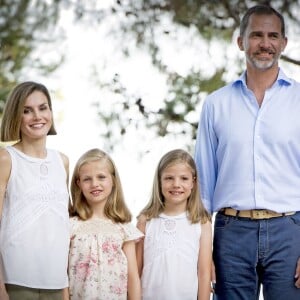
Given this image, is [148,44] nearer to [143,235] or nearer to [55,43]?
[55,43]

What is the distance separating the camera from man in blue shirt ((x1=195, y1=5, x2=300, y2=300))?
2.71 meters

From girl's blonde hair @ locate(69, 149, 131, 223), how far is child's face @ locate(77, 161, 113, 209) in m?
0.02

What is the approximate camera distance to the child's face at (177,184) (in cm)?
298

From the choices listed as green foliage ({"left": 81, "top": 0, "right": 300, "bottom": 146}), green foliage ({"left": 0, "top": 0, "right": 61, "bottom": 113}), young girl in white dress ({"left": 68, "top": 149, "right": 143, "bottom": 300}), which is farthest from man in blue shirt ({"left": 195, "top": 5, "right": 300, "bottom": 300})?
green foliage ({"left": 0, "top": 0, "right": 61, "bottom": 113})

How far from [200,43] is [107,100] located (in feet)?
2.16

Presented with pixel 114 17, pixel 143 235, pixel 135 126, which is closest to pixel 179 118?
pixel 135 126

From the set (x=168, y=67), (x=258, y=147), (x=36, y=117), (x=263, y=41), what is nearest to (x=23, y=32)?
(x=168, y=67)

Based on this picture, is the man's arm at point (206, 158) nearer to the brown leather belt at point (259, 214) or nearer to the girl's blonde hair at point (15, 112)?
the brown leather belt at point (259, 214)

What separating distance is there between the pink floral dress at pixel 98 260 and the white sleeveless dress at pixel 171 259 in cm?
8

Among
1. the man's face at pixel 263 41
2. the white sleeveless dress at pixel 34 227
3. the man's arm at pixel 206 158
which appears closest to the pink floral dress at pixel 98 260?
the white sleeveless dress at pixel 34 227

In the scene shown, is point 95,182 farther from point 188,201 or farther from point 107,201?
point 188,201

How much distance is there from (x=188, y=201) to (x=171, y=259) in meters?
0.21

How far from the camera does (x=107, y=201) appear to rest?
3.01 metres

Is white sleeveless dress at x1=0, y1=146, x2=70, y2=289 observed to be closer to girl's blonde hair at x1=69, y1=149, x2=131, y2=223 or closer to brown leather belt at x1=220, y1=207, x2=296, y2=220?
girl's blonde hair at x1=69, y1=149, x2=131, y2=223
